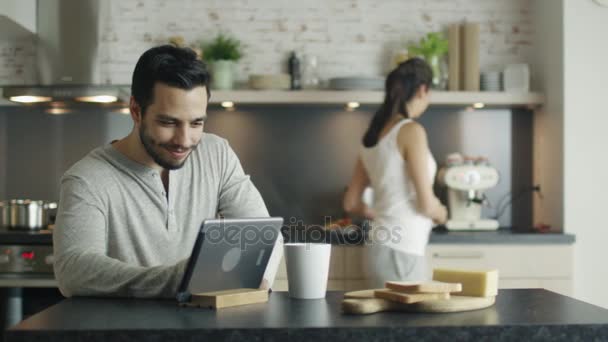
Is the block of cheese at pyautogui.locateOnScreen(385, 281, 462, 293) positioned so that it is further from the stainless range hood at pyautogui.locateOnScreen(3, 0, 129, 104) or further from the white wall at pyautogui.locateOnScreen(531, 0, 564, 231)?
the stainless range hood at pyautogui.locateOnScreen(3, 0, 129, 104)

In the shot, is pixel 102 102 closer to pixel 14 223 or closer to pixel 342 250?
pixel 14 223

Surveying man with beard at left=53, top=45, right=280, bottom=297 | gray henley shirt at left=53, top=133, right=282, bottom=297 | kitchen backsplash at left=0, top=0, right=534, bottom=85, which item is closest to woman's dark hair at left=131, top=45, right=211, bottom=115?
man with beard at left=53, top=45, right=280, bottom=297

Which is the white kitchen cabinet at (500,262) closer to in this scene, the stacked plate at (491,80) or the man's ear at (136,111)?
the stacked plate at (491,80)

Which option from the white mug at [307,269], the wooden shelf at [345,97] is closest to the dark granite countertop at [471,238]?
the wooden shelf at [345,97]

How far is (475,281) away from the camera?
1693 mm

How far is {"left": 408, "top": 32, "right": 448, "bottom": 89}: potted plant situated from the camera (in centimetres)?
456

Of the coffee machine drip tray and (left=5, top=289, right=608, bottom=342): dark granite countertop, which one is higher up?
(left=5, top=289, right=608, bottom=342): dark granite countertop

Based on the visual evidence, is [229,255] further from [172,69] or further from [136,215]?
[172,69]

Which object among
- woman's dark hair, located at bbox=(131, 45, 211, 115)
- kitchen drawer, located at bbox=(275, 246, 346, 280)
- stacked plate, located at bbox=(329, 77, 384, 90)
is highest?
stacked plate, located at bbox=(329, 77, 384, 90)

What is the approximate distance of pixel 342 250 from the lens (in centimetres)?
404

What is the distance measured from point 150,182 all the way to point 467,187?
257 cm

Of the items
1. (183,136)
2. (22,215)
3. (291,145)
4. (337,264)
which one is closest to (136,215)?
(183,136)

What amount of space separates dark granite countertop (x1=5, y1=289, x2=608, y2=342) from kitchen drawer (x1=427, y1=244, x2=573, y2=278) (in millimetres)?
2443

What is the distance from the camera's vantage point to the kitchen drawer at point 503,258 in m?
4.04
